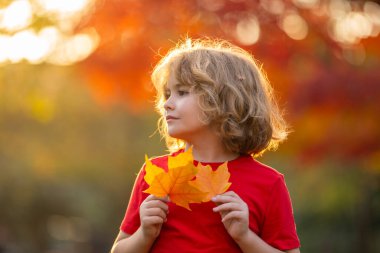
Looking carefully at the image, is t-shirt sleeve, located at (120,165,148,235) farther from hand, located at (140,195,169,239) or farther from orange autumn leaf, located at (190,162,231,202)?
orange autumn leaf, located at (190,162,231,202)

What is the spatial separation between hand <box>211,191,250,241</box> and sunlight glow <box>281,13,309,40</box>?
4840 millimetres

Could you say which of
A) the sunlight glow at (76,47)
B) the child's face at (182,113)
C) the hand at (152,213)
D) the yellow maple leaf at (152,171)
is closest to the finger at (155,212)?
the hand at (152,213)

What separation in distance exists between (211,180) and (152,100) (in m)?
5.54

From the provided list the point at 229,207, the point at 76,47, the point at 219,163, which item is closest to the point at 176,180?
the point at 229,207

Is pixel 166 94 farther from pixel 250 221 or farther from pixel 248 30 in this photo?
pixel 248 30

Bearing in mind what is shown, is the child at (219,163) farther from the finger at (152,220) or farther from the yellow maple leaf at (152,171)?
the yellow maple leaf at (152,171)

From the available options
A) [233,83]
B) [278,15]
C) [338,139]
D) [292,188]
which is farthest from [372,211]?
[233,83]

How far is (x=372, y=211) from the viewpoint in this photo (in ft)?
38.1

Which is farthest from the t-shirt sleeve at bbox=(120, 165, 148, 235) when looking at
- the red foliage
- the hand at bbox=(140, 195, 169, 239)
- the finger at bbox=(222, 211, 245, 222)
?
the red foliage

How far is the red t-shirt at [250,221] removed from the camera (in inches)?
114

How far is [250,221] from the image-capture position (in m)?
2.91

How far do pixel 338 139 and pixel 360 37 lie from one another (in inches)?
37.0

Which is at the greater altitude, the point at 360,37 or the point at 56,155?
the point at 360,37

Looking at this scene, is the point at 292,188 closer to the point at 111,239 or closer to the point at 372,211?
the point at 372,211
